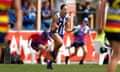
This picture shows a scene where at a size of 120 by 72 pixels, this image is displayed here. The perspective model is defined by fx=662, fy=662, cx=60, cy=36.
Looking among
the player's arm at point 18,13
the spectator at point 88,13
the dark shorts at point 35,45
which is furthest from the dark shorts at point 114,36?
the spectator at point 88,13

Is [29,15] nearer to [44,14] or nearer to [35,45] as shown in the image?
[44,14]

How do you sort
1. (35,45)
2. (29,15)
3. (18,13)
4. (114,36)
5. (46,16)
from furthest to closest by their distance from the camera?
(46,16) → (29,15) → (35,45) → (114,36) → (18,13)

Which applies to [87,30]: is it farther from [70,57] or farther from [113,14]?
[113,14]

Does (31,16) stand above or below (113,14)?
below

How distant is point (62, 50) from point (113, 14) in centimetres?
1575

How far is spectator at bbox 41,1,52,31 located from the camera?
27.2m

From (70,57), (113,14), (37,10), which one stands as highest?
(113,14)

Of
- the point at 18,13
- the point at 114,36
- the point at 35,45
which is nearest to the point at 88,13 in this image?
the point at 35,45

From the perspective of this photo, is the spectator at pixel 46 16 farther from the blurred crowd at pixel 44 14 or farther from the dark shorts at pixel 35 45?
the dark shorts at pixel 35 45

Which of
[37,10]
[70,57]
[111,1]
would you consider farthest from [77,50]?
[111,1]

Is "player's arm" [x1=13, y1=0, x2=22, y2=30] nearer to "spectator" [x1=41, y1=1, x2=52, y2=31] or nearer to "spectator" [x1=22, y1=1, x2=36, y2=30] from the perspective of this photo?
"spectator" [x1=22, y1=1, x2=36, y2=30]

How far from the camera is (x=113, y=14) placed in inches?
420

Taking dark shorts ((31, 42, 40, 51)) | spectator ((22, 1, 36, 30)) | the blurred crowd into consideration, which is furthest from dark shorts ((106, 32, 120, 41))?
spectator ((22, 1, 36, 30))

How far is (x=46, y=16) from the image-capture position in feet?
89.6
